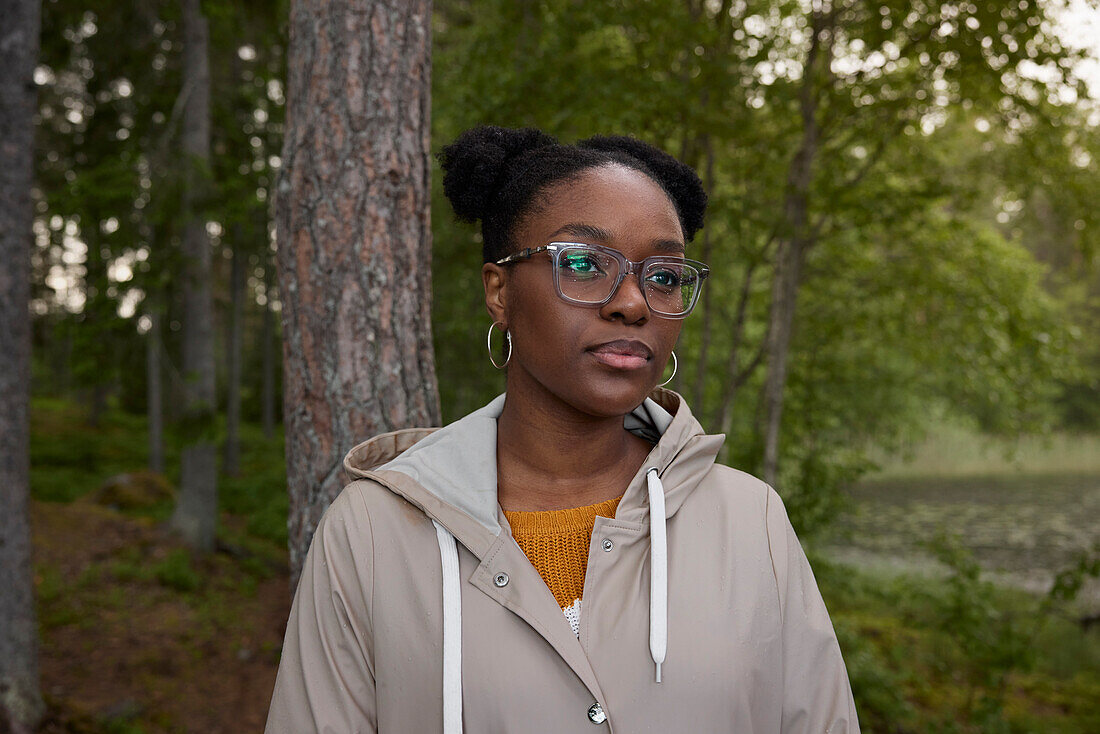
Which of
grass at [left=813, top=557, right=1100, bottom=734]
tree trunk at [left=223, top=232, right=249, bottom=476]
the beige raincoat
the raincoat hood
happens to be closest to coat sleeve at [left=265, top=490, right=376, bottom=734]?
the beige raincoat

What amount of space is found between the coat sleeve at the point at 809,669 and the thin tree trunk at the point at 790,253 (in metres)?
5.01

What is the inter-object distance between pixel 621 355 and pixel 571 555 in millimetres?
423

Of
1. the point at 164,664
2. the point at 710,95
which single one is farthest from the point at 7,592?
the point at 710,95

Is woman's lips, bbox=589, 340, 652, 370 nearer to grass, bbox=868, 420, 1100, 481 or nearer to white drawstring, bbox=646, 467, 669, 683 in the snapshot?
white drawstring, bbox=646, 467, 669, 683

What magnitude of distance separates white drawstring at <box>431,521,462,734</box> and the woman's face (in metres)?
0.41

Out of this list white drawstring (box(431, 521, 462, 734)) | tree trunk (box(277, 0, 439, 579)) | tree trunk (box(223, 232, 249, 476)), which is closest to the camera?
white drawstring (box(431, 521, 462, 734))

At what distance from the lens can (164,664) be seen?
6875mm

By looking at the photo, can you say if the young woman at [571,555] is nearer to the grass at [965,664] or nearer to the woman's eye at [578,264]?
the woman's eye at [578,264]

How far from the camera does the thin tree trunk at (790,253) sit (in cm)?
661

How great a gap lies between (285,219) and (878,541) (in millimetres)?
13690

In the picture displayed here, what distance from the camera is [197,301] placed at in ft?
31.0

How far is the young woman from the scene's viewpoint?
139 centimetres

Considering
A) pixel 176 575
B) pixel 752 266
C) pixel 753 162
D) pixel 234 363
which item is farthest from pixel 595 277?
pixel 234 363

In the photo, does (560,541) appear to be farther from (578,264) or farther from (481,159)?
(481,159)
